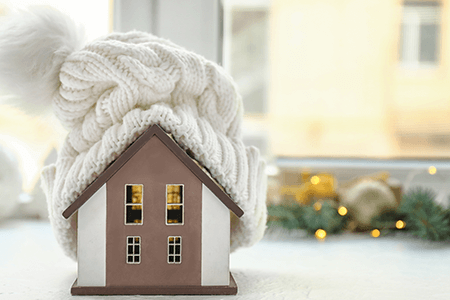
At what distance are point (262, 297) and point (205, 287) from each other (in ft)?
0.26

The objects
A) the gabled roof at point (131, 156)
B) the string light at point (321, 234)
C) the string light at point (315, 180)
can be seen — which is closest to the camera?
the gabled roof at point (131, 156)

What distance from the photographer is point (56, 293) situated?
1.82 ft

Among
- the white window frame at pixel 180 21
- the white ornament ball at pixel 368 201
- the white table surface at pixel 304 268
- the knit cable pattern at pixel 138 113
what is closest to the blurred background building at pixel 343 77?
the white window frame at pixel 180 21

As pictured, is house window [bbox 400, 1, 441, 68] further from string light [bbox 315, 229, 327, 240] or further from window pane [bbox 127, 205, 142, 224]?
window pane [bbox 127, 205, 142, 224]

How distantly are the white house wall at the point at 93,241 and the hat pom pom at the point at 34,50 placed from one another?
175 mm

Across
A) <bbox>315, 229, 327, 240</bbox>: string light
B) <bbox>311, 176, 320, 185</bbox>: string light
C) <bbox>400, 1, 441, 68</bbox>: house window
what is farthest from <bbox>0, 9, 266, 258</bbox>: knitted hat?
<bbox>400, 1, 441, 68</bbox>: house window

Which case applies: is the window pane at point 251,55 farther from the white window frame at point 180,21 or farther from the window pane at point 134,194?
the window pane at point 134,194

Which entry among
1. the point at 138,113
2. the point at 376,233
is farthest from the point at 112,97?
the point at 376,233

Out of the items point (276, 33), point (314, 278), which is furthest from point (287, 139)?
point (314, 278)

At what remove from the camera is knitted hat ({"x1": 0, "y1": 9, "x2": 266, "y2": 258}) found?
54 centimetres

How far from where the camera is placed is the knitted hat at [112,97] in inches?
21.3

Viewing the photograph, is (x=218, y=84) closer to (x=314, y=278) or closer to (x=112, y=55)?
(x=112, y=55)

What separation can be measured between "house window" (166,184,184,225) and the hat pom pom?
225 mm

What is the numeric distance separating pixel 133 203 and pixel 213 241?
0.12 metres
